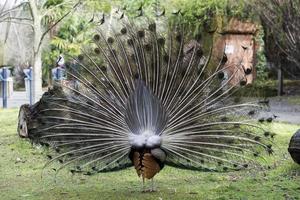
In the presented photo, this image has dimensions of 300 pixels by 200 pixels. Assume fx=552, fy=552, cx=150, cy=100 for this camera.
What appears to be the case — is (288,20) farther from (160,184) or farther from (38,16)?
(38,16)

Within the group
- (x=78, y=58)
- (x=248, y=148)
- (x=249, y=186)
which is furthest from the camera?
(x=249, y=186)

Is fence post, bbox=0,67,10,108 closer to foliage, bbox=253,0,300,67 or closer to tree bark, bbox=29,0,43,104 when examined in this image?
tree bark, bbox=29,0,43,104

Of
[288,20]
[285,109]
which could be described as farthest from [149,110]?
[285,109]

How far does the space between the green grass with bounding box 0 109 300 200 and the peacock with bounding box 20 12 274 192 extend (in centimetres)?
44

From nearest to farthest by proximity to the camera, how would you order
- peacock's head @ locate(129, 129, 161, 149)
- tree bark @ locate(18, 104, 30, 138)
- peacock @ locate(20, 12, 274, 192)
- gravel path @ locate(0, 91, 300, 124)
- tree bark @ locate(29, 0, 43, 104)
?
peacock's head @ locate(129, 129, 161, 149) → peacock @ locate(20, 12, 274, 192) → tree bark @ locate(18, 104, 30, 138) → tree bark @ locate(29, 0, 43, 104) → gravel path @ locate(0, 91, 300, 124)

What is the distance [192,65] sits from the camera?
595 cm

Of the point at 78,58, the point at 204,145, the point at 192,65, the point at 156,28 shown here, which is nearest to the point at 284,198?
the point at 204,145

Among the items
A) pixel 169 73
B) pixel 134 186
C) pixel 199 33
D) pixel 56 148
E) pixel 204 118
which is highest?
pixel 199 33

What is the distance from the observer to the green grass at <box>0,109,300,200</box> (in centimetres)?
612

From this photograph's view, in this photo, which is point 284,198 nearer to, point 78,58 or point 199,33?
point 199,33

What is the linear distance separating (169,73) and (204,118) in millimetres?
613

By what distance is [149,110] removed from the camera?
19.0 ft

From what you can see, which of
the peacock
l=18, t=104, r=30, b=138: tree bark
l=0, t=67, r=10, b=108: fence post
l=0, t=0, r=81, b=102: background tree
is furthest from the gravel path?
the peacock

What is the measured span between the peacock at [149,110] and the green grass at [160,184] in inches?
17.3
